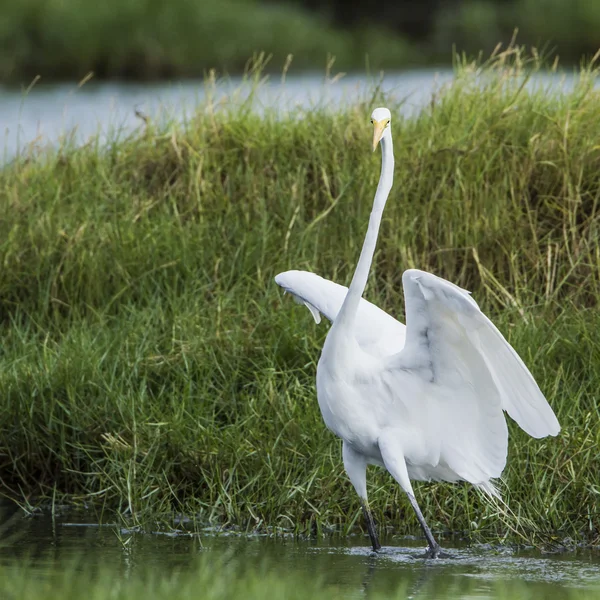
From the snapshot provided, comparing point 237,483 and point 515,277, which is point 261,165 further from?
point 237,483

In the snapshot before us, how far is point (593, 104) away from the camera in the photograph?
23.8 feet

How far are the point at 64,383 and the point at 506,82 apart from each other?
12.3 feet

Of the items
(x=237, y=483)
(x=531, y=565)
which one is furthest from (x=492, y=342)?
(x=237, y=483)

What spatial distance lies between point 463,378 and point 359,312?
0.68m


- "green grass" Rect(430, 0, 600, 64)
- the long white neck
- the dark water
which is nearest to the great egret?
the long white neck

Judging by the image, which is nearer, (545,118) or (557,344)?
(557,344)

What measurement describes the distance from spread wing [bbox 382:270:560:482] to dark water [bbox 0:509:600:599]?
405mm

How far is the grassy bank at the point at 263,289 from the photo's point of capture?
512 cm

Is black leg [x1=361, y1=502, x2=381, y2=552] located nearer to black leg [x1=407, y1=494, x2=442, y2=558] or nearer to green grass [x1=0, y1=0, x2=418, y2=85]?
black leg [x1=407, y1=494, x2=442, y2=558]

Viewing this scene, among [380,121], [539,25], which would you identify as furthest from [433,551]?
[539,25]

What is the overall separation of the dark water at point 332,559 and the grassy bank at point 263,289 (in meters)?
0.20

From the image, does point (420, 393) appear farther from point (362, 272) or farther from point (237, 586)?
point (237, 586)

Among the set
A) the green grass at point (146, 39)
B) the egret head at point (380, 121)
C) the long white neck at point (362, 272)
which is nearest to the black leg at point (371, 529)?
the long white neck at point (362, 272)

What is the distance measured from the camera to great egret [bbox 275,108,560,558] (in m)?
4.18
